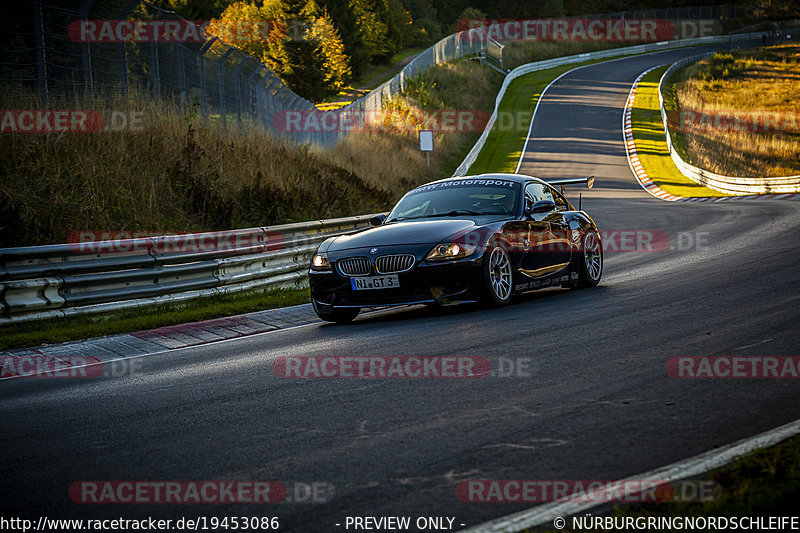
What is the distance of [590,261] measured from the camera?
1158 centimetres

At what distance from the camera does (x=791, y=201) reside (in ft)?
85.4

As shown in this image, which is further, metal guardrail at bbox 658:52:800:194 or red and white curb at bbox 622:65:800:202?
metal guardrail at bbox 658:52:800:194

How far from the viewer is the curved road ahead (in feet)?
13.1

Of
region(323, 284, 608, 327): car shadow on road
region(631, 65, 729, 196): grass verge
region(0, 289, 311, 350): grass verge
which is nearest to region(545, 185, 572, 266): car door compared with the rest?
region(323, 284, 608, 327): car shadow on road

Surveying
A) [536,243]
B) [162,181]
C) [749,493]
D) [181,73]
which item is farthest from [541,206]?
[181,73]

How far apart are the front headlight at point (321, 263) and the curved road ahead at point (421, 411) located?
793 mm

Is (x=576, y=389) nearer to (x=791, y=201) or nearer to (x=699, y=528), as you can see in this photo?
(x=699, y=528)

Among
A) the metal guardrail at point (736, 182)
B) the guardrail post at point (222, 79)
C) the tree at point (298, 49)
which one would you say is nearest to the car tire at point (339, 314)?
the guardrail post at point (222, 79)

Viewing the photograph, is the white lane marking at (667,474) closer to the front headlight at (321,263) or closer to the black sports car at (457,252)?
the black sports car at (457,252)

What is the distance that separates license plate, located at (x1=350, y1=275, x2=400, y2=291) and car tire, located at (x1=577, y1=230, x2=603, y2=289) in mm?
3354

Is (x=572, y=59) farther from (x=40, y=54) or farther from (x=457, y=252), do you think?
(x=457, y=252)

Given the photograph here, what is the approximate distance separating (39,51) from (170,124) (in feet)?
9.70

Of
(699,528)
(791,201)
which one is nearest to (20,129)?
(699,528)

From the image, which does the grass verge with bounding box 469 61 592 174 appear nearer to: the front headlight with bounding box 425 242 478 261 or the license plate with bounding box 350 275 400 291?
the front headlight with bounding box 425 242 478 261
